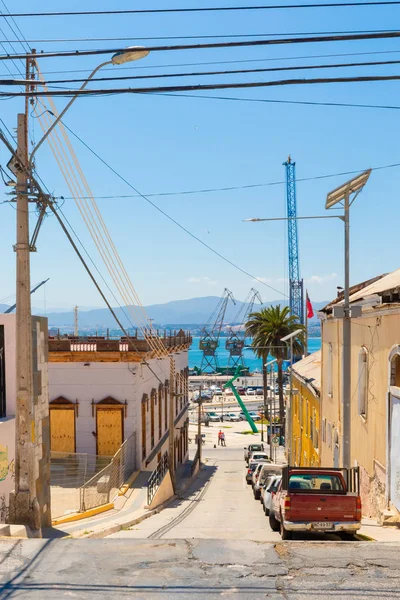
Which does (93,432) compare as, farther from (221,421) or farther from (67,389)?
(221,421)

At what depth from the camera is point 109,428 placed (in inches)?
1121

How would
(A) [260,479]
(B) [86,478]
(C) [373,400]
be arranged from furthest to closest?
(A) [260,479]
(B) [86,478]
(C) [373,400]

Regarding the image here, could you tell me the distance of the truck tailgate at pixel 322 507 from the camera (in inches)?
528

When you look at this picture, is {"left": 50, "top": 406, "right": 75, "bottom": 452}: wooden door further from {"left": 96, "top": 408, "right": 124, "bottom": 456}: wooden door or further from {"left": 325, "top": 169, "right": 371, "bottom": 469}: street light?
{"left": 325, "top": 169, "right": 371, "bottom": 469}: street light

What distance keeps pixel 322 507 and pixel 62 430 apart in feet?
55.7

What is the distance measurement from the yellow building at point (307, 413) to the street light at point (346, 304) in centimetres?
1347

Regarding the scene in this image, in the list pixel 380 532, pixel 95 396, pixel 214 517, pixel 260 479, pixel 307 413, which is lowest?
pixel 260 479

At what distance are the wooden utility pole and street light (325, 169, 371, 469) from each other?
706 cm

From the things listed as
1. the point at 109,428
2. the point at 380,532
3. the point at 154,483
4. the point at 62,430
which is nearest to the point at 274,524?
the point at 380,532

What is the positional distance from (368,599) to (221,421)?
97.8 meters

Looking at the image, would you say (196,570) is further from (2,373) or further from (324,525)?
(2,373)

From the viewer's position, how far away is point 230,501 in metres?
28.8

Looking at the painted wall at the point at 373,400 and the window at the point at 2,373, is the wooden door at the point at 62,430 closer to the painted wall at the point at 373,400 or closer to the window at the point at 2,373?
the window at the point at 2,373

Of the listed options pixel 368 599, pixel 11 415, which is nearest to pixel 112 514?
pixel 11 415
